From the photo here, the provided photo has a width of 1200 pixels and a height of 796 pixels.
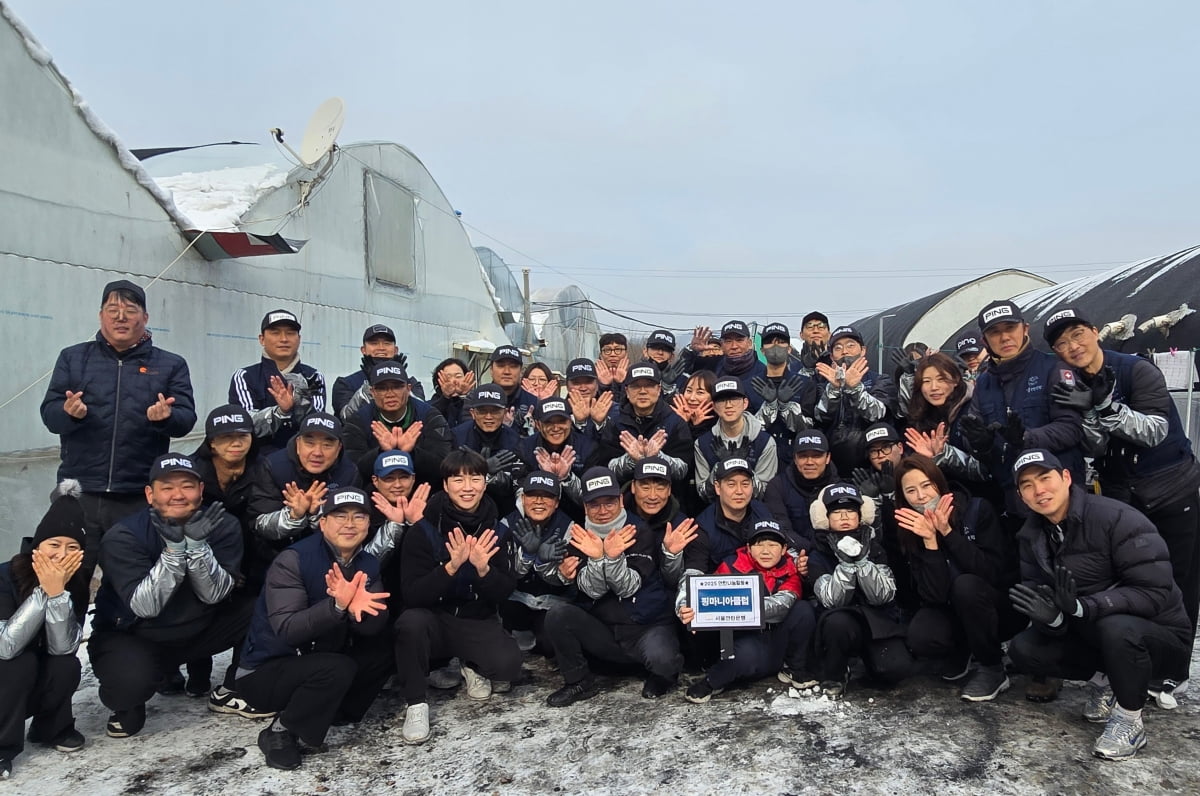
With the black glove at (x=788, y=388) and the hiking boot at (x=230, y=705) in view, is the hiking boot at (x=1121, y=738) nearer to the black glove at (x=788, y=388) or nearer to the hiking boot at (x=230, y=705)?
the black glove at (x=788, y=388)

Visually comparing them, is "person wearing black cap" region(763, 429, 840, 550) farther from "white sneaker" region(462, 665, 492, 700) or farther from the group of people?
"white sneaker" region(462, 665, 492, 700)

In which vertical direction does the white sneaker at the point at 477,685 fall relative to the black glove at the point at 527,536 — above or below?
below

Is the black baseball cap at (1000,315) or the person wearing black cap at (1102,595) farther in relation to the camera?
the black baseball cap at (1000,315)

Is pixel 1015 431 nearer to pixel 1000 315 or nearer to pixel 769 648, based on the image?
pixel 1000 315

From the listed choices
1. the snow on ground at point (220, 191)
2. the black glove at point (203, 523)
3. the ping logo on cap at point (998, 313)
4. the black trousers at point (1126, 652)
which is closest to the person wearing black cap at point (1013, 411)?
the ping logo on cap at point (998, 313)

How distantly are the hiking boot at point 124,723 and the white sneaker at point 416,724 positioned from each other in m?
1.43

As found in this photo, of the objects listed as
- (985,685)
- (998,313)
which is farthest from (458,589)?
(998,313)

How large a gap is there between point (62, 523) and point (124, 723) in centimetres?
115

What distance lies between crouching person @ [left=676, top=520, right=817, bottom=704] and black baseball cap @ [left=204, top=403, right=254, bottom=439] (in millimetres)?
2834

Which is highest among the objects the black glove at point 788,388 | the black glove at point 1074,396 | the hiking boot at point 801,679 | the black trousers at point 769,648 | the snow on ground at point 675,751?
the black glove at point 788,388

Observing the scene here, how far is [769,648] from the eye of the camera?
15.1 ft

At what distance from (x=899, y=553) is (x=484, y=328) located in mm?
12715

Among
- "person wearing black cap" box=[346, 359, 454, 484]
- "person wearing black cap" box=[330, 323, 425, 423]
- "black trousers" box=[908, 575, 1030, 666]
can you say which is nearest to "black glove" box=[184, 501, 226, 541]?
"person wearing black cap" box=[346, 359, 454, 484]

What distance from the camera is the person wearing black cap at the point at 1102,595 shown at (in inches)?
144
